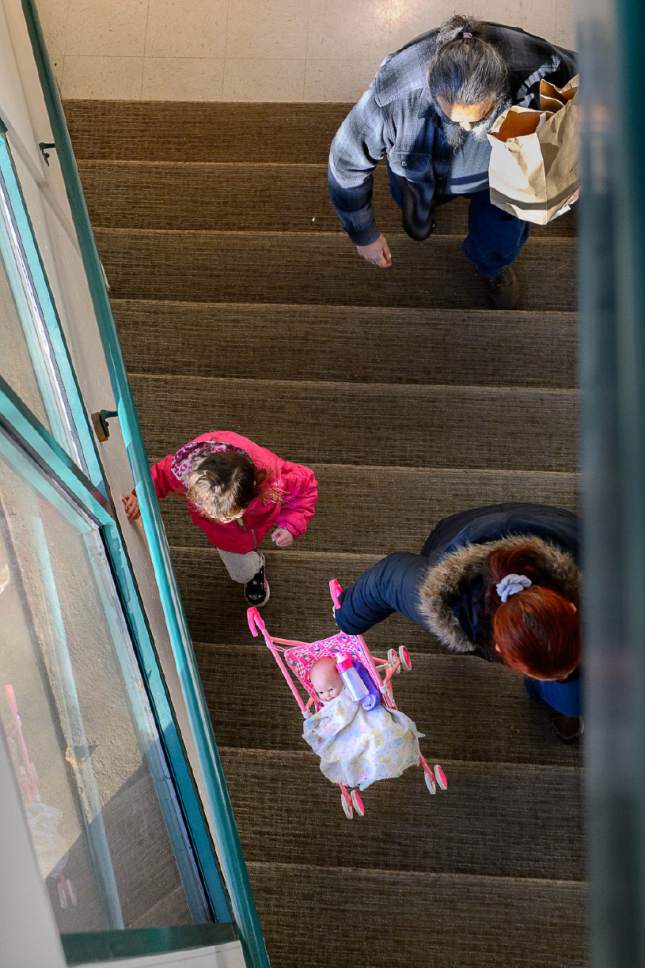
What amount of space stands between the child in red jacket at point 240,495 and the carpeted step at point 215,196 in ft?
4.21

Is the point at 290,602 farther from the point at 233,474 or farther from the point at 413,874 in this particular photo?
the point at 413,874

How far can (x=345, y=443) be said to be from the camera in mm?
3133

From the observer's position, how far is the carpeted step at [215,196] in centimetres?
361

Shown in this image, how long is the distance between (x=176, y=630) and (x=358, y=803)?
3.12 ft

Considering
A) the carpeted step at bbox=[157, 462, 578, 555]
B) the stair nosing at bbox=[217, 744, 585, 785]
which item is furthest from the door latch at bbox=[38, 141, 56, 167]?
the stair nosing at bbox=[217, 744, 585, 785]

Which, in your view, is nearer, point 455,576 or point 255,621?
point 455,576

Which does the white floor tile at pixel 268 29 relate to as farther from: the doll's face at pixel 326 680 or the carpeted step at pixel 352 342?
the doll's face at pixel 326 680

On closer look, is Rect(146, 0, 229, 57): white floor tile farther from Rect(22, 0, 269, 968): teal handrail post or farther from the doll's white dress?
the doll's white dress

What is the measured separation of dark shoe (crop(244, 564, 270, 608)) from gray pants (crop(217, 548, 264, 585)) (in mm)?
26

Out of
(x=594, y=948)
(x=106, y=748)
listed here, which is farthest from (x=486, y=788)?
(x=594, y=948)

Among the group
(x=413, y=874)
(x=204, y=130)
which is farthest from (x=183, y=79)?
(x=413, y=874)

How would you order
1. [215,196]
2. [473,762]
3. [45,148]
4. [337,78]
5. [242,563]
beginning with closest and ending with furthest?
[473,762] → [242,563] → [45,148] → [215,196] → [337,78]

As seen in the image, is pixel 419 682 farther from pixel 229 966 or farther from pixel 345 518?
pixel 229 966

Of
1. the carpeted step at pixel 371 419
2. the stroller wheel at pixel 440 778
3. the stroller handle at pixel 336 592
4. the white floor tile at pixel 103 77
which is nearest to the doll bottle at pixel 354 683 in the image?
the stroller handle at pixel 336 592
